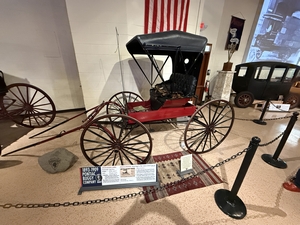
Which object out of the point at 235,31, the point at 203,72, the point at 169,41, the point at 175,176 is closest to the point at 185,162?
the point at 175,176

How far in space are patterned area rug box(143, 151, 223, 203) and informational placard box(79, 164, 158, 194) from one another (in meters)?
0.15

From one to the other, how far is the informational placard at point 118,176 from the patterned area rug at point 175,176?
0.48ft

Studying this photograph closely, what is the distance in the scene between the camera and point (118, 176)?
1.41m

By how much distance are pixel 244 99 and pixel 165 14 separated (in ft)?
11.9

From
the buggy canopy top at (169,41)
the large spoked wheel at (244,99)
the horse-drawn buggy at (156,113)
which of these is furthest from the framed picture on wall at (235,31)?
the buggy canopy top at (169,41)

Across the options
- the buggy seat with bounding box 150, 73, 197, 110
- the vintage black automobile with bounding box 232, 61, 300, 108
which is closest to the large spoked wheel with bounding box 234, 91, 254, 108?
the vintage black automobile with bounding box 232, 61, 300, 108

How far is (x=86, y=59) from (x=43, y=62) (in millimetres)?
1361

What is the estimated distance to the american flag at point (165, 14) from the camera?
8.36 feet

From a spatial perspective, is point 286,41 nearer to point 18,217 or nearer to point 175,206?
point 175,206

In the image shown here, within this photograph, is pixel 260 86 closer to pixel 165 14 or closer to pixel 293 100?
pixel 293 100

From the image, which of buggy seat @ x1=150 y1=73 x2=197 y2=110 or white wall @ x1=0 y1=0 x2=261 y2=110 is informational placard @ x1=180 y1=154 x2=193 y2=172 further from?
white wall @ x1=0 y1=0 x2=261 y2=110

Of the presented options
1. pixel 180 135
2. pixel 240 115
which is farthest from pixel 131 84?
pixel 240 115

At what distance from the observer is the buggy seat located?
2.24 metres

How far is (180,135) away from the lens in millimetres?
2643
